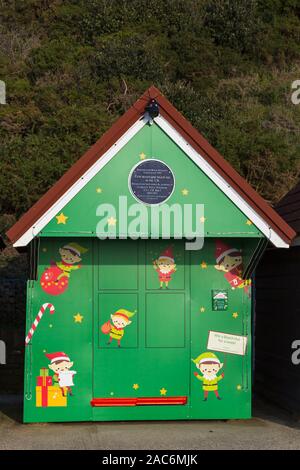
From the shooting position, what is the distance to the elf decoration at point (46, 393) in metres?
9.69

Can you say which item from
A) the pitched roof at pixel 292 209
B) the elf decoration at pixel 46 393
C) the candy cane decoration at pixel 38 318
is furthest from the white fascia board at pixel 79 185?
the pitched roof at pixel 292 209

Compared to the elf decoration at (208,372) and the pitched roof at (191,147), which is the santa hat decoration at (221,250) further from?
the elf decoration at (208,372)

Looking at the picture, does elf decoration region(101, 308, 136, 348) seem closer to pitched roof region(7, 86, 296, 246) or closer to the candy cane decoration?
the candy cane decoration

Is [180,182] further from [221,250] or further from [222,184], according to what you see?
[221,250]

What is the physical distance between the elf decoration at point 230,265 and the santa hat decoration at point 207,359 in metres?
1.00

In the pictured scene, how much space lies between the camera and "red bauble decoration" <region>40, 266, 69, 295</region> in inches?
384

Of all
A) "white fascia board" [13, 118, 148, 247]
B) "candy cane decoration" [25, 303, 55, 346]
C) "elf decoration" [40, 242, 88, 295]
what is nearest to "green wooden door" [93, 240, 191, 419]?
"elf decoration" [40, 242, 88, 295]

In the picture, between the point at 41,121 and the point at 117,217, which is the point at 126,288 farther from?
the point at 41,121

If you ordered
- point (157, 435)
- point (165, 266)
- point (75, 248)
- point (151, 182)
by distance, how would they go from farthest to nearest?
point (165, 266) → point (75, 248) → point (151, 182) → point (157, 435)

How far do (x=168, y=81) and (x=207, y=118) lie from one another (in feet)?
14.6

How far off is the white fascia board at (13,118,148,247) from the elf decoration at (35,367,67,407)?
1.89 metres

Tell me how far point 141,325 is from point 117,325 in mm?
335

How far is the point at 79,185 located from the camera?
372 inches

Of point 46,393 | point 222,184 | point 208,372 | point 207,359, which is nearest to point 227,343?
point 207,359
